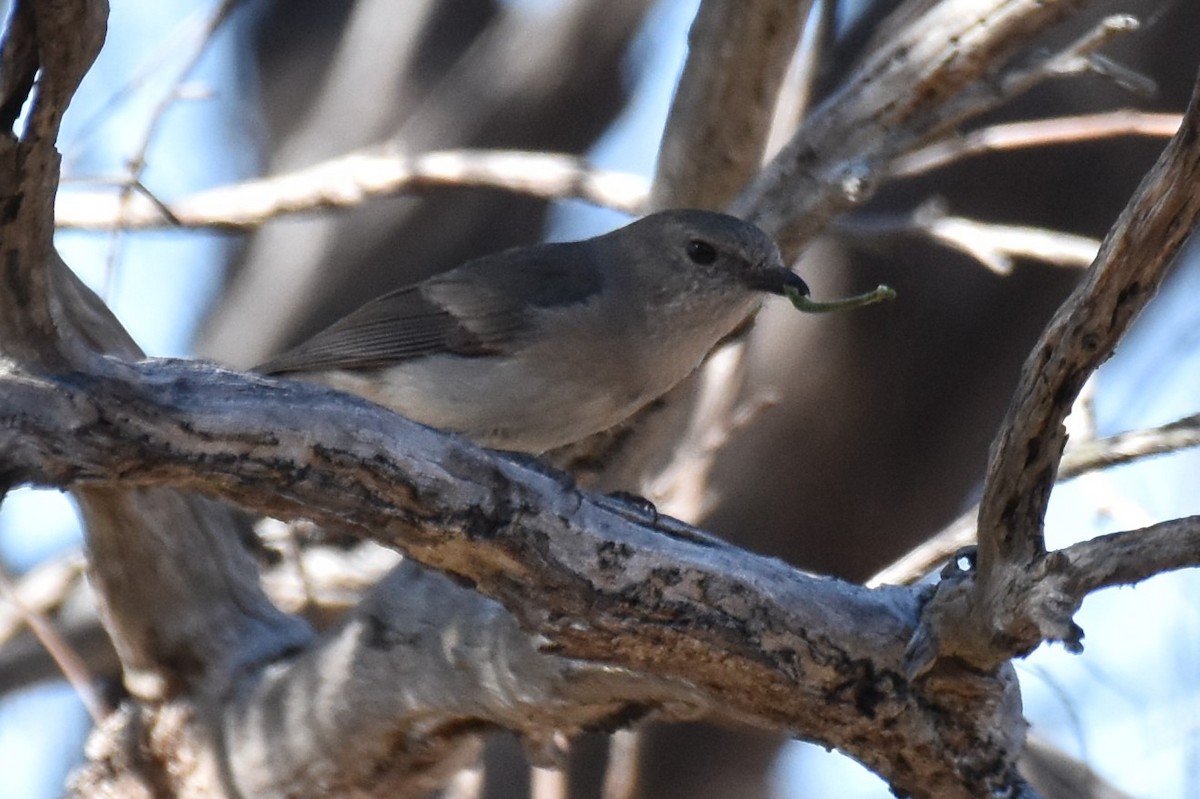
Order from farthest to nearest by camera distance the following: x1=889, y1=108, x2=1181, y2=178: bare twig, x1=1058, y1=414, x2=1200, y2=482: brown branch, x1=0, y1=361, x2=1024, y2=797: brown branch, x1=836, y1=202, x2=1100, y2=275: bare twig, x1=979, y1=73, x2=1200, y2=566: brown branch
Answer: x1=836, y1=202, x2=1100, y2=275: bare twig, x1=889, y1=108, x2=1181, y2=178: bare twig, x1=1058, y1=414, x2=1200, y2=482: brown branch, x1=0, y1=361, x2=1024, y2=797: brown branch, x1=979, y1=73, x2=1200, y2=566: brown branch

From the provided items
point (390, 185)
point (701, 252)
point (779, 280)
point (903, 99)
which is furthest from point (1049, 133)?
point (390, 185)

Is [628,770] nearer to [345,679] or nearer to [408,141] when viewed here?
[345,679]

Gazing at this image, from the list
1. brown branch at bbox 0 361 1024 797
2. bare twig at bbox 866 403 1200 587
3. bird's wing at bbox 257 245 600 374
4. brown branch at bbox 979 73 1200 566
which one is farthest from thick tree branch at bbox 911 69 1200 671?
bird's wing at bbox 257 245 600 374

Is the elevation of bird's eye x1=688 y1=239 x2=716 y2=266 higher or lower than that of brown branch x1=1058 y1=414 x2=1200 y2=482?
higher

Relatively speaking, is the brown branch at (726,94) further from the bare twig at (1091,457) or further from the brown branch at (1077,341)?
the brown branch at (1077,341)

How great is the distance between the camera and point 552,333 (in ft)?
15.1

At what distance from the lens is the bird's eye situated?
460 centimetres

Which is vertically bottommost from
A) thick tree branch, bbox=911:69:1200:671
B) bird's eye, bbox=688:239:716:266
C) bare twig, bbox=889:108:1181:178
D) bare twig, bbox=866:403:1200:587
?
thick tree branch, bbox=911:69:1200:671

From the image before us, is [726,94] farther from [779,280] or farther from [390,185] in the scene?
[390,185]

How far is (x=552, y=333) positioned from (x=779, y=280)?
28.5 inches

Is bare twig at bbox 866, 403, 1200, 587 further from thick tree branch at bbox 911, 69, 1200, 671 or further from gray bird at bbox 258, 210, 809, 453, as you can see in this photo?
gray bird at bbox 258, 210, 809, 453

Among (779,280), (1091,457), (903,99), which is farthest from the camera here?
(779,280)

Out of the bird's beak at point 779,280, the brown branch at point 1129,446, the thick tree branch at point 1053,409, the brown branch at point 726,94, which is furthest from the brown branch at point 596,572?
the brown branch at point 726,94

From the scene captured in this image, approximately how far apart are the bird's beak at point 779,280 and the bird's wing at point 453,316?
0.64 metres
